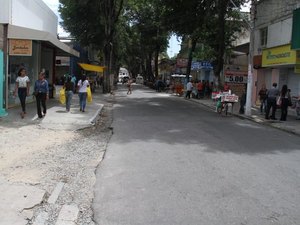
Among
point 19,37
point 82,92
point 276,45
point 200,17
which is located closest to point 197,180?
Answer: point 19,37

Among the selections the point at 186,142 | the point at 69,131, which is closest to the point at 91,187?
the point at 186,142

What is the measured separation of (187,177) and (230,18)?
36402 millimetres

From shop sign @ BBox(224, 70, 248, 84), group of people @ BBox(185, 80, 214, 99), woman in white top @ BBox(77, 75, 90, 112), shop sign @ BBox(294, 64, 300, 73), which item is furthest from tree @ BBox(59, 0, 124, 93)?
shop sign @ BBox(294, 64, 300, 73)

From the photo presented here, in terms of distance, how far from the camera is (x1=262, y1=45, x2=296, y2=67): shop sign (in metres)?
24.3

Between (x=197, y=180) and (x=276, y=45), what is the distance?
795 inches

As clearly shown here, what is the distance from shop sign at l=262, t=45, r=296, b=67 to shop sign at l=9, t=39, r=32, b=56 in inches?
516

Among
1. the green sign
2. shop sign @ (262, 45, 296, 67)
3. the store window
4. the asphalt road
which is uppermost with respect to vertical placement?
the green sign

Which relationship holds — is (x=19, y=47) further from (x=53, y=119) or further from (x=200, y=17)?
(x=200, y=17)

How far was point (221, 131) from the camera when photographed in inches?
633

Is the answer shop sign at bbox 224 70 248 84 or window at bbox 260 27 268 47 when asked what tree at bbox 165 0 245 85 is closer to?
window at bbox 260 27 268 47

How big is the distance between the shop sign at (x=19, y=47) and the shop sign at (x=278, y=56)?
43.0 feet

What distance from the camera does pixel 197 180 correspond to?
8.48 meters

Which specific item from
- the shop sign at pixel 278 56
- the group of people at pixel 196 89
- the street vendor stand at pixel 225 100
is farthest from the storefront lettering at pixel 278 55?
the group of people at pixel 196 89

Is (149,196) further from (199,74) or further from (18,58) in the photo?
(199,74)
